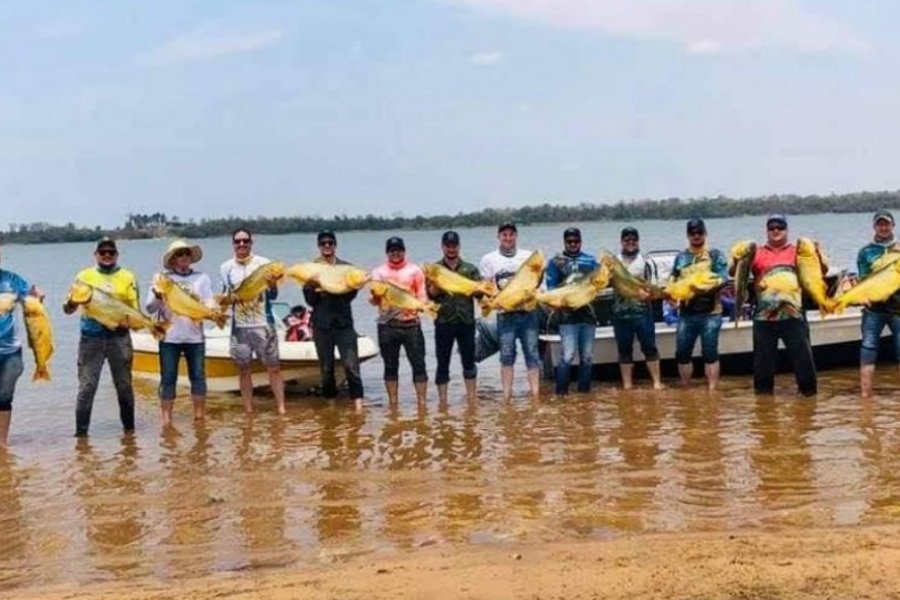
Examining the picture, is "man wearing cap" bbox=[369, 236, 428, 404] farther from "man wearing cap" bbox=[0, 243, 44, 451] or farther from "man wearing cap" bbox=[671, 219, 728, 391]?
"man wearing cap" bbox=[0, 243, 44, 451]

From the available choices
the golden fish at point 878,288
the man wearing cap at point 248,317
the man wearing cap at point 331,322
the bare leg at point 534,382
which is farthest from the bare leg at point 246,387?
the golden fish at point 878,288

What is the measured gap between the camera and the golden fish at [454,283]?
10.2 m

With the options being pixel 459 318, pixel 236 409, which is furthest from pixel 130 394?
pixel 459 318

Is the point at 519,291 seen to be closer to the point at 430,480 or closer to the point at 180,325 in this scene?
the point at 430,480

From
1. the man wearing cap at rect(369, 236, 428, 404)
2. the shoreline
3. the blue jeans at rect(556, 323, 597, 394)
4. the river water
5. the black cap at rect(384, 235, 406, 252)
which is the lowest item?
the river water

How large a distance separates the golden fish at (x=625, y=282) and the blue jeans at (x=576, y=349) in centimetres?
54

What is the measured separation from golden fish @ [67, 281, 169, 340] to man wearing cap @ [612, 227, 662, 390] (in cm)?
505

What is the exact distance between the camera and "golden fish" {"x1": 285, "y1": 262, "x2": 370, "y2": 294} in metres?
10.1

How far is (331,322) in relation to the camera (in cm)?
1052

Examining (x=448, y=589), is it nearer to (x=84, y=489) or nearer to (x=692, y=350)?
(x=84, y=489)

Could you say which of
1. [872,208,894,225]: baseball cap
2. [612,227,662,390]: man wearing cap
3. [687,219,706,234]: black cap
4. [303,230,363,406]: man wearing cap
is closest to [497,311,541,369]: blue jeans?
[612,227,662,390]: man wearing cap

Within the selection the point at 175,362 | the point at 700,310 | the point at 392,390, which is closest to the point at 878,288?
the point at 700,310

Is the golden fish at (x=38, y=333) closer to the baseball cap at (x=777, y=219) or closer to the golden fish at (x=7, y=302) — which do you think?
the golden fish at (x=7, y=302)

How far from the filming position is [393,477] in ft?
24.8
